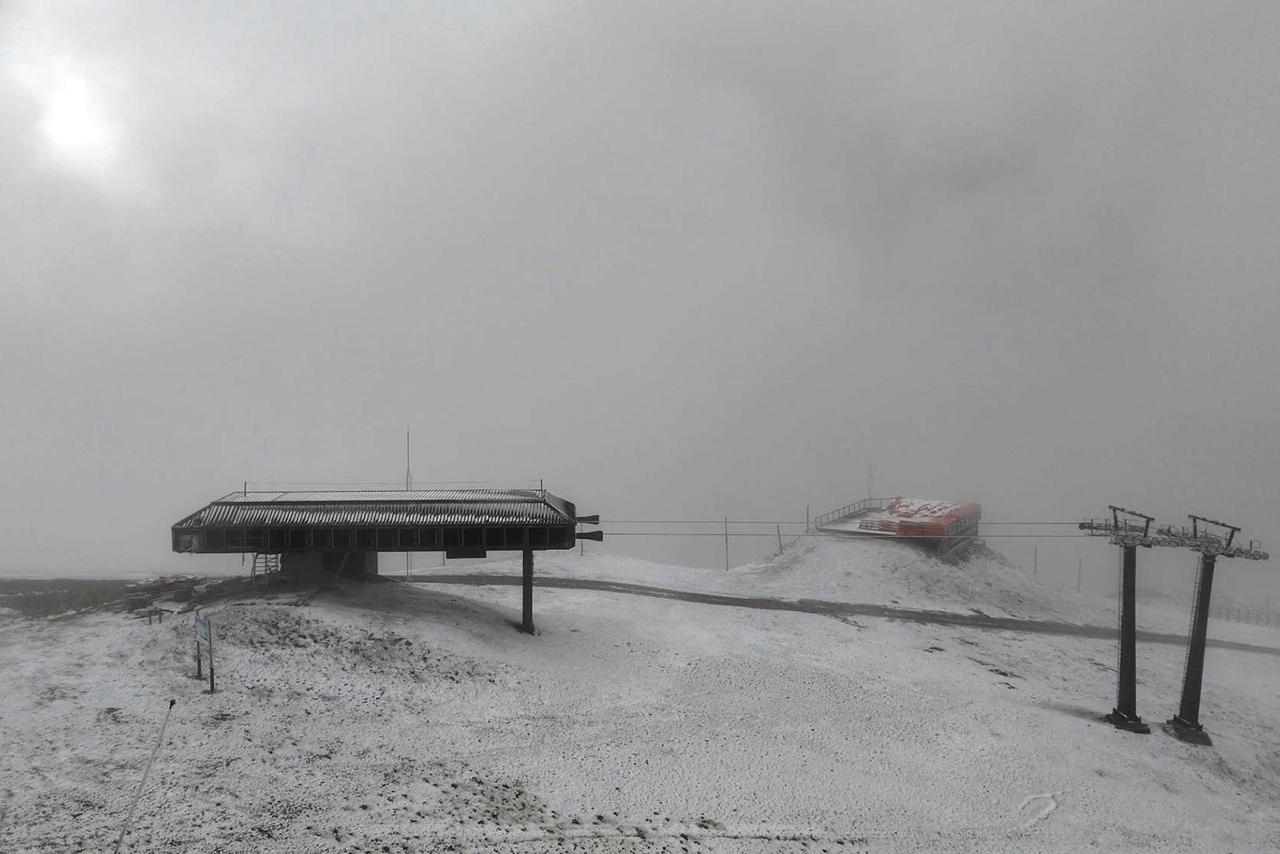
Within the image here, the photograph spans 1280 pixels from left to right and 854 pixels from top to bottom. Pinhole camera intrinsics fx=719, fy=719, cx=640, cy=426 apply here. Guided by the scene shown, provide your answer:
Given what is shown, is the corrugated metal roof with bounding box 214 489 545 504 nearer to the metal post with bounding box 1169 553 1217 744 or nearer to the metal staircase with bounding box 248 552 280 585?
the metal staircase with bounding box 248 552 280 585

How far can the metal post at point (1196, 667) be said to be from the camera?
39.4 m

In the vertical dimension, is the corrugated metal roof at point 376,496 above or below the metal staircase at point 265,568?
above

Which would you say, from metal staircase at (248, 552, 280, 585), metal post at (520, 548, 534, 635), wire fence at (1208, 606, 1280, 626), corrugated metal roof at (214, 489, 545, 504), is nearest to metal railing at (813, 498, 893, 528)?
wire fence at (1208, 606, 1280, 626)

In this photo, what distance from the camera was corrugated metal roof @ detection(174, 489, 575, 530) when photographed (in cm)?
4200

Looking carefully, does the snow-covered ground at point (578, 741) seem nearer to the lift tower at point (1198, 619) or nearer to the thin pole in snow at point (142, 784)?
the thin pole in snow at point (142, 784)

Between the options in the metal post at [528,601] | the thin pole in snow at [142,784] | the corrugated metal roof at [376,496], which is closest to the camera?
the thin pole in snow at [142,784]

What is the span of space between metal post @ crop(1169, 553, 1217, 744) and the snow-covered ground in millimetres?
1345

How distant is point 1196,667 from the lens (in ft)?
132

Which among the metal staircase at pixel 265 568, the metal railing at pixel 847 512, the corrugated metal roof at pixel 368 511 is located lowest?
the metal railing at pixel 847 512

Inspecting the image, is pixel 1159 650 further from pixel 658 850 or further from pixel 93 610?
pixel 93 610

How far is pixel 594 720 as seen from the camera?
34.9 m

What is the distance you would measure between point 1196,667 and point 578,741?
34.7 m

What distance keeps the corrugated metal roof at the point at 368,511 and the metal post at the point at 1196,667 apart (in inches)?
1402

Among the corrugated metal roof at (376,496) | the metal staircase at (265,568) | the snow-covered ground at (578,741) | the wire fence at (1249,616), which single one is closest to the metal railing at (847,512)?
the wire fence at (1249,616)
